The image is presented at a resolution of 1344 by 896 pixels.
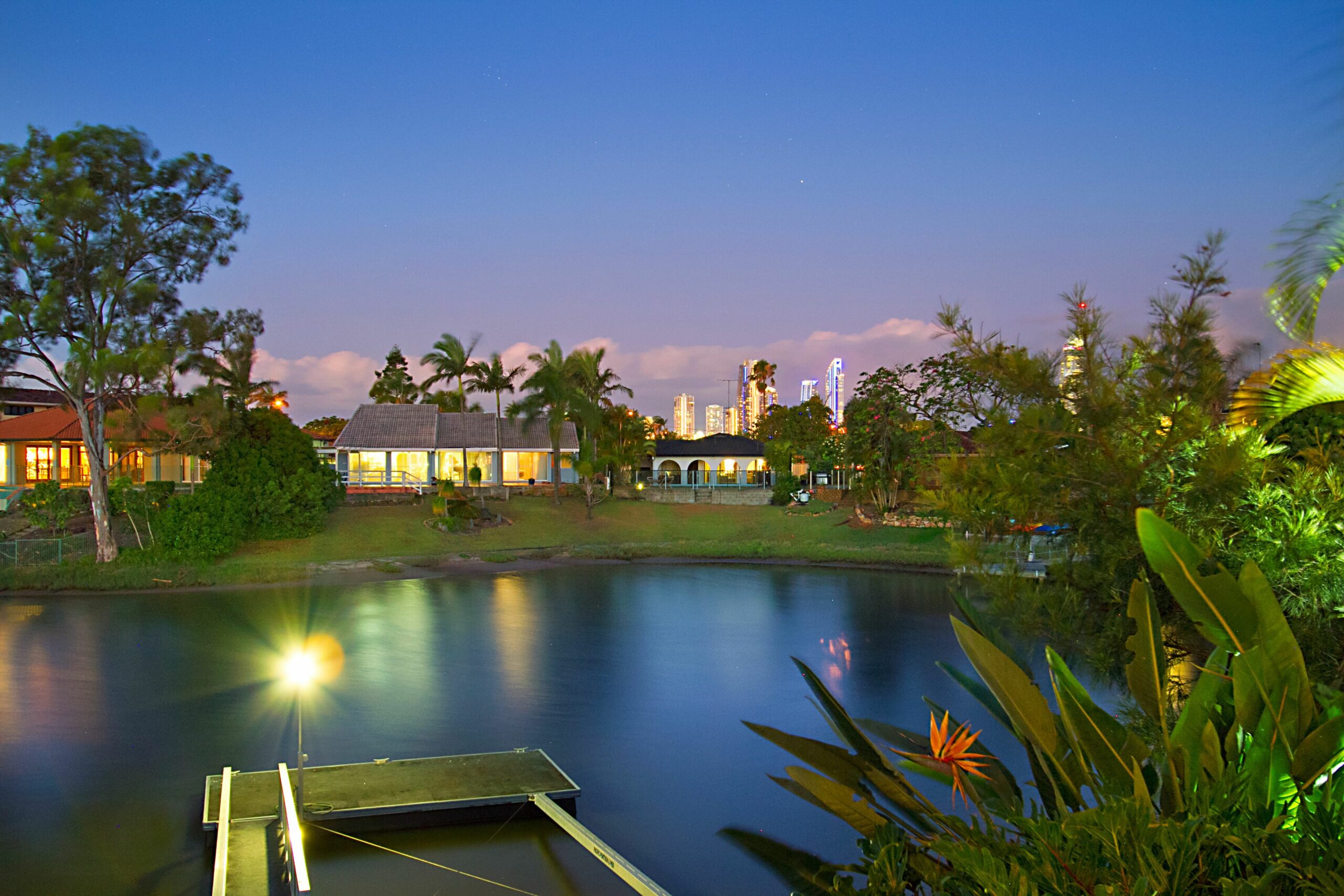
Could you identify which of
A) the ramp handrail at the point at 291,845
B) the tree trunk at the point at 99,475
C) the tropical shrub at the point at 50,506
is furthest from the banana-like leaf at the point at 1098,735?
the tropical shrub at the point at 50,506

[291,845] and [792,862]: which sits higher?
[792,862]

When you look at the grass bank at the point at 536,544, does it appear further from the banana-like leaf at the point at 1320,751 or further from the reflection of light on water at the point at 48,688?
the banana-like leaf at the point at 1320,751

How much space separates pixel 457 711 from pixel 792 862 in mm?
9080

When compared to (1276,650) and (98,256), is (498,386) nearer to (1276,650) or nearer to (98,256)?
(98,256)

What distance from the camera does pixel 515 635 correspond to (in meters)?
17.3

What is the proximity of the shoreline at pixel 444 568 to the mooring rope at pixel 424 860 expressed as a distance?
16.5 metres

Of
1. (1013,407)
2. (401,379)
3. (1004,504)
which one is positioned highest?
(401,379)

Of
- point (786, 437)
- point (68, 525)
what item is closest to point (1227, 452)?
point (68, 525)

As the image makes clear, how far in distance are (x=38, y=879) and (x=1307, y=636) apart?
28.0ft

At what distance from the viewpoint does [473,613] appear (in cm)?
1972

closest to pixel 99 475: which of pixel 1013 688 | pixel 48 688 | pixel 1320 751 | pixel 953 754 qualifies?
pixel 48 688

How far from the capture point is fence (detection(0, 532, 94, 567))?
23625 millimetres

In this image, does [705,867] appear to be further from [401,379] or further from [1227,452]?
[401,379]

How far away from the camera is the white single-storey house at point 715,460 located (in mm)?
53000
